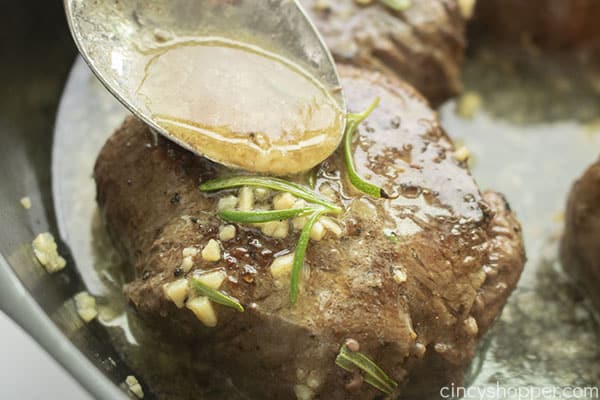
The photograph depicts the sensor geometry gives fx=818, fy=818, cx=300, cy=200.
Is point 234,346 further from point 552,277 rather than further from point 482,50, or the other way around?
point 482,50

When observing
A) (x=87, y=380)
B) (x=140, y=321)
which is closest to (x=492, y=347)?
(x=140, y=321)

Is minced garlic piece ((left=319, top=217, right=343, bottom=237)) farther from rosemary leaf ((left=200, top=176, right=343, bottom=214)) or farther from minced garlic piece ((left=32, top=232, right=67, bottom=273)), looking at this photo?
minced garlic piece ((left=32, top=232, right=67, bottom=273))

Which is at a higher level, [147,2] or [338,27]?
[147,2]

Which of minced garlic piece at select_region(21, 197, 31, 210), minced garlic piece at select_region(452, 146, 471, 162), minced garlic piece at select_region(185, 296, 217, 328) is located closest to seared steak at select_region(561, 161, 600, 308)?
minced garlic piece at select_region(452, 146, 471, 162)

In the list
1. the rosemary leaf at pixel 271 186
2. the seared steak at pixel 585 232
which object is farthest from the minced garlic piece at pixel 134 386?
the seared steak at pixel 585 232

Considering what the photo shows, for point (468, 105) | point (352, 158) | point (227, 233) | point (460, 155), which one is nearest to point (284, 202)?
point (227, 233)

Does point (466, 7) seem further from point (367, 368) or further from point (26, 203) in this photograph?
point (26, 203)

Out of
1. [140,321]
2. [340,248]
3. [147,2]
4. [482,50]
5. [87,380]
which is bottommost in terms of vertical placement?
[482,50]
